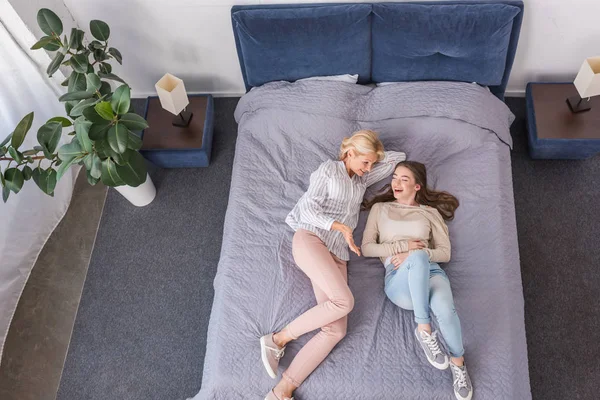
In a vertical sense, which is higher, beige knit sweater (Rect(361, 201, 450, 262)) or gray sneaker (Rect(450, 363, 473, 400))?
beige knit sweater (Rect(361, 201, 450, 262))

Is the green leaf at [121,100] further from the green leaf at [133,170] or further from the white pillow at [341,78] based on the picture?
the white pillow at [341,78]

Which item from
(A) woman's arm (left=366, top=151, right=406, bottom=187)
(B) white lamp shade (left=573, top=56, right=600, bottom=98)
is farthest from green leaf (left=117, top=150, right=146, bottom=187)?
(B) white lamp shade (left=573, top=56, right=600, bottom=98)

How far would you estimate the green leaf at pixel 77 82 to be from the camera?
2.47m

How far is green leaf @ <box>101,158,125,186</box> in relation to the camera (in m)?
2.38

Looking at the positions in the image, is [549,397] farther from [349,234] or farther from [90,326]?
[90,326]

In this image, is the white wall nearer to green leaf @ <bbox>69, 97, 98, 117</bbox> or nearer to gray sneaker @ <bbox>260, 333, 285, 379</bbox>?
green leaf @ <bbox>69, 97, 98, 117</bbox>

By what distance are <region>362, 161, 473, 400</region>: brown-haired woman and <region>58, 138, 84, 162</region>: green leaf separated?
1.35 meters

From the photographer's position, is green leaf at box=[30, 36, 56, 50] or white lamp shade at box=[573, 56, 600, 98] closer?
green leaf at box=[30, 36, 56, 50]

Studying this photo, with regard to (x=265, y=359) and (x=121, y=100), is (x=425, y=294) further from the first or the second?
(x=121, y=100)

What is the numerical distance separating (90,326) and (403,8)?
230 centimetres

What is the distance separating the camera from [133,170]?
2572 mm

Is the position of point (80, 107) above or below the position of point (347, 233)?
above

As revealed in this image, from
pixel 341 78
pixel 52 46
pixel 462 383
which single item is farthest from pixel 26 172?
pixel 462 383

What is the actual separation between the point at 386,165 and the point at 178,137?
124 cm
